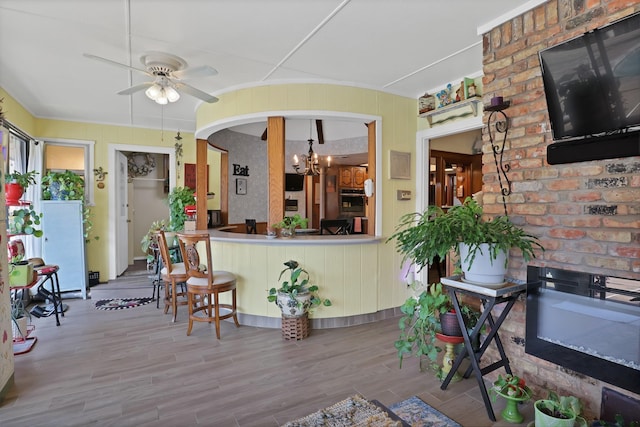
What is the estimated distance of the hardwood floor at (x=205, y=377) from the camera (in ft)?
6.88

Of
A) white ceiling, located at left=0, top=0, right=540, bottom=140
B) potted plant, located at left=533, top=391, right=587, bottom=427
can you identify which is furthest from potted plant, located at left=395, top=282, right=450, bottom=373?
white ceiling, located at left=0, top=0, right=540, bottom=140

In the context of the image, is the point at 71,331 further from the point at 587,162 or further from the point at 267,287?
the point at 587,162

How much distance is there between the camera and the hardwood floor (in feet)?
6.88

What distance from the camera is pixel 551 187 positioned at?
2127 mm

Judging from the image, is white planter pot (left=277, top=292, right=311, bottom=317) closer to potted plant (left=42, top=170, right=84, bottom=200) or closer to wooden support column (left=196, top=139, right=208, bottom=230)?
wooden support column (left=196, top=139, right=208, bottom=230)

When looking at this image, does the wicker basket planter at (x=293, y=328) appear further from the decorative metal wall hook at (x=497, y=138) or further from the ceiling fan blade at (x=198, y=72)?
the ceiling fan blade at (x=198, y=72)

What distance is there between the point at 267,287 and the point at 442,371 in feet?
6.15

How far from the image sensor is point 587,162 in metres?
1.96

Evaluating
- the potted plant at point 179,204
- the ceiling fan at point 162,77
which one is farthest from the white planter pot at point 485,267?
the potted plant at point 179,204

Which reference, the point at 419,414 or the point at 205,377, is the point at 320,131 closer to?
the point at 205,377

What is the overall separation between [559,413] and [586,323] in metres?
0.52

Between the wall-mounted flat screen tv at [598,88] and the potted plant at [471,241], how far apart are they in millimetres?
590

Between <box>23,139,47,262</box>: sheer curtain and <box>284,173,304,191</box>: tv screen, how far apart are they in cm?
416

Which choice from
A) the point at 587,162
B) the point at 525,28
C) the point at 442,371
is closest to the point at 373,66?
the point at 525,28
